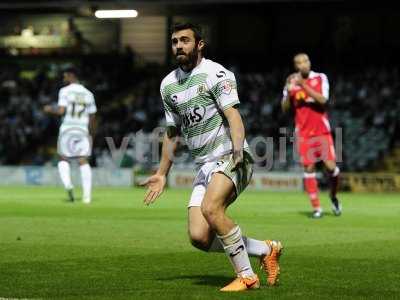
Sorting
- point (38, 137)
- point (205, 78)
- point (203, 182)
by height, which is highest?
point (205, 78)

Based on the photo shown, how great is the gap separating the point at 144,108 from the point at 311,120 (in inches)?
827

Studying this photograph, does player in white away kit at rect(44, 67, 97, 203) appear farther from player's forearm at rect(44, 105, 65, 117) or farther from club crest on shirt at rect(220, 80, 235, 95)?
club crest on shirt at rect(220, 80, 235, 95)

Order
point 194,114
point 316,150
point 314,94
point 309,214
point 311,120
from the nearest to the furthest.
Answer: point 194,114, point 314,94, point 316,150, point 311,120, point 309,214

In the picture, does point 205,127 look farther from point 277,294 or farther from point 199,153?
point 277,294

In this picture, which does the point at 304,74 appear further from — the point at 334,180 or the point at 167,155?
the point at 167,155

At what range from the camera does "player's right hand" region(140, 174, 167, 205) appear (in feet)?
27.0

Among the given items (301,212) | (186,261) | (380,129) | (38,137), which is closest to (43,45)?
(38,137)

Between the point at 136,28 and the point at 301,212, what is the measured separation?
26.7m

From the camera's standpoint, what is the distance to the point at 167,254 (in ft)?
35.6

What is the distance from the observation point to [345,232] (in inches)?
539

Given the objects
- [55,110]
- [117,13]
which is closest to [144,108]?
[117,13]

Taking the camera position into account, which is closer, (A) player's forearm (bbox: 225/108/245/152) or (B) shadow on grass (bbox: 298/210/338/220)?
(A) player's forearm (bbox: 225/108/245/152)

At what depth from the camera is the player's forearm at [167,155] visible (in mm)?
8469

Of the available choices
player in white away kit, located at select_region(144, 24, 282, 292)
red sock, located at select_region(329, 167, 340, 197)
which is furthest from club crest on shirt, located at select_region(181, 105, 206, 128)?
red sock, located at select_region(329, 167, 340, 197)
